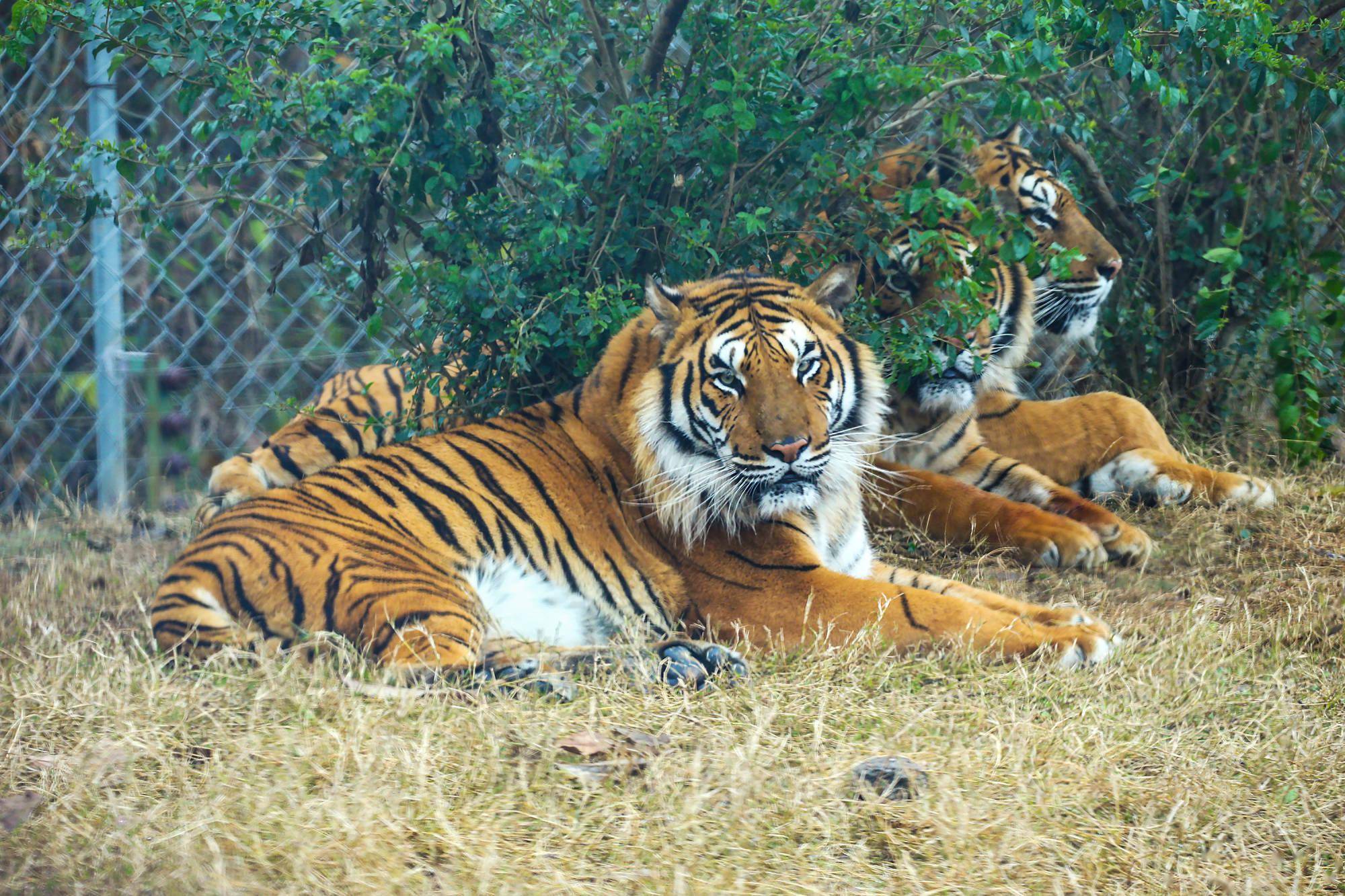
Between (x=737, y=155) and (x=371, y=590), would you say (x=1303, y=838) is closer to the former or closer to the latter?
(x=371, y=590)

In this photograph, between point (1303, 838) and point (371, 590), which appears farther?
point (371, 590)

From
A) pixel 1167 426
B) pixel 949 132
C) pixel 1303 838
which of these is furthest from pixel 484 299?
pixel 1167 426

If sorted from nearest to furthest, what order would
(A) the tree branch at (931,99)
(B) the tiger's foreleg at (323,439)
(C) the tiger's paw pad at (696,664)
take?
(C) the tiger's paw pad at (696,664)
(A) the tree branch at (931,99)
(B) the tiger's foreleg at (323,439)

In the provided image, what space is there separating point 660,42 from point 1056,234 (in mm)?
1576

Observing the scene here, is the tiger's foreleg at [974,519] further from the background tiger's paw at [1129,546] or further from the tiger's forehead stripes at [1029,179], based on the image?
the tiger's forehead stripes at [1029,179]

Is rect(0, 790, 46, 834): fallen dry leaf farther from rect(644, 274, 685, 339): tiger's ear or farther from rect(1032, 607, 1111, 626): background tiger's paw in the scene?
rect(1032, 607, 1111, 626): background tiger's paw

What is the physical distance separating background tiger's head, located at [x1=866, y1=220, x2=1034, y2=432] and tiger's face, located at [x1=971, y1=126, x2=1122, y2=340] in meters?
0.09

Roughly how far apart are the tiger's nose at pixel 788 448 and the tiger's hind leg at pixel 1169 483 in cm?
173

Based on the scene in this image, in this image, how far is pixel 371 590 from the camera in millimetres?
2701

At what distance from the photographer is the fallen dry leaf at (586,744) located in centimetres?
221

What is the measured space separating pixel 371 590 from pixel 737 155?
152 cm

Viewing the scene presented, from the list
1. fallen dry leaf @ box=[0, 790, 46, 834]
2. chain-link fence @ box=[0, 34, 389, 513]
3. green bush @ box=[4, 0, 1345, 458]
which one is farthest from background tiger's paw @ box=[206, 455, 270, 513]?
fallen dry leaf @ box=[0, 790, 46, 834]

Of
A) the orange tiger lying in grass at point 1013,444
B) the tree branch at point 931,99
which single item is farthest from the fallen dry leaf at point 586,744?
the tree branch at point 931,99

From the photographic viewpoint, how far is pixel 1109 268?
4227mm
